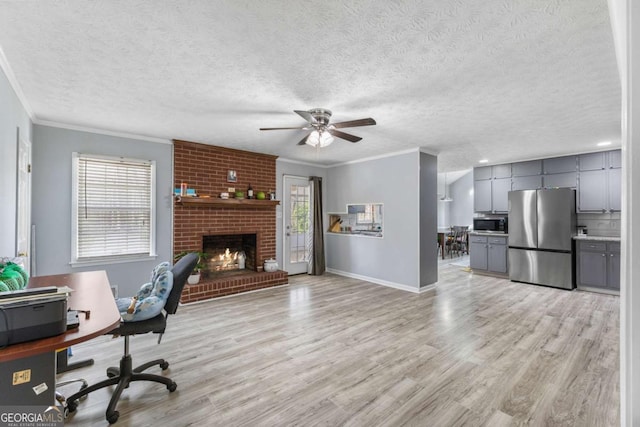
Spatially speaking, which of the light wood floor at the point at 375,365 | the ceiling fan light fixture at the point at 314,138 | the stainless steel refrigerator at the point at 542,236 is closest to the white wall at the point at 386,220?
the light wood floor at the point at 375,365

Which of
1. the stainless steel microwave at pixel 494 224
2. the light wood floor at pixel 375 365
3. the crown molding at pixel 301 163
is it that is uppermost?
the crown molding at pixel 301 163

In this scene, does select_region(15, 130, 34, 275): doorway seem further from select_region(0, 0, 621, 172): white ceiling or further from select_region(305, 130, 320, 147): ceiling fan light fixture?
select_region(305, 130, 320, 147): ceiling fan light fixture

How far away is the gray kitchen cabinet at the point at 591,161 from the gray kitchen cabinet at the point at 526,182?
650 mm

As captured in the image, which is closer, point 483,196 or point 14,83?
point 14,83

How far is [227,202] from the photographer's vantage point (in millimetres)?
4867

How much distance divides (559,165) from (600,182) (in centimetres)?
66

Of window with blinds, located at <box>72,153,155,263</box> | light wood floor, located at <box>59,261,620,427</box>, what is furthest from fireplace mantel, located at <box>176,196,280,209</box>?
light wood floor, located at <box>59,261,620,427</box>

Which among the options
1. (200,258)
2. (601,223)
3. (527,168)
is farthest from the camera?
(527,168)

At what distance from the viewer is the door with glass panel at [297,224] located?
6.09 m

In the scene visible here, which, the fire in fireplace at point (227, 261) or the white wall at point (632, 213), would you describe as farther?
the fire in fireplace at point (227, 261)

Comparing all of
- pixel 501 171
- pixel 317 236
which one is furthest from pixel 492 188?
pixel 317 236

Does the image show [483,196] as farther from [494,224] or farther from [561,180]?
[561,180]

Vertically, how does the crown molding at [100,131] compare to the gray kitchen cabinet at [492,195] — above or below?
above

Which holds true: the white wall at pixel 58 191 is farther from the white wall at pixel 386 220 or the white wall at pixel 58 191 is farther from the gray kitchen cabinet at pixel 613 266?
the gray kitchen cabinet at pixel 613 266
